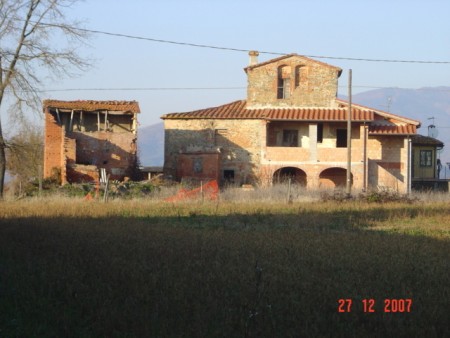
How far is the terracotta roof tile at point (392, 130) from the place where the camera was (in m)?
41.1

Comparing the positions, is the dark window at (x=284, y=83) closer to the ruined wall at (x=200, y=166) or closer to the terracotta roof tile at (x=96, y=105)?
the ruined wall at (x=200, y=166)

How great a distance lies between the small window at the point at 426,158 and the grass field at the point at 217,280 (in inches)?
1398

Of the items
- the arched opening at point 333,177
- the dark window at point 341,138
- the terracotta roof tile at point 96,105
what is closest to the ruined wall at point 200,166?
the terracotta roof tile at point 96,105

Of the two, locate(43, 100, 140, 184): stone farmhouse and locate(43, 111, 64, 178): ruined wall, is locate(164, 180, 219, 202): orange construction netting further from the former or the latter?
locate(43, 111, 64, 178): ruined wall

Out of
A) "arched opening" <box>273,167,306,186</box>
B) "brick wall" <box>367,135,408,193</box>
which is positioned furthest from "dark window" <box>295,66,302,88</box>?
"brick wall" <box>367,135,408,193</box>

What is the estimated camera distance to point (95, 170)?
37250 millimetres

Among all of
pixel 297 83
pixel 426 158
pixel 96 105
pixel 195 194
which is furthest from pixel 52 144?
pixel 426 158

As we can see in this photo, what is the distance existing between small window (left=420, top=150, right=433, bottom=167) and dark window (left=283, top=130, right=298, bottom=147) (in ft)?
47.1

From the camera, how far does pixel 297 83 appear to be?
142 feet

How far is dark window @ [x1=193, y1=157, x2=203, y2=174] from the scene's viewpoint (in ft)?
132

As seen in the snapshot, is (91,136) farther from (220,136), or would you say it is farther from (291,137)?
(291,137)

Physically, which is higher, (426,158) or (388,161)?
(426,158)

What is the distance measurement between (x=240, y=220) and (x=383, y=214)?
5.46 meters

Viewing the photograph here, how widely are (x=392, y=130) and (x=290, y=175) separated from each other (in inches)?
247
